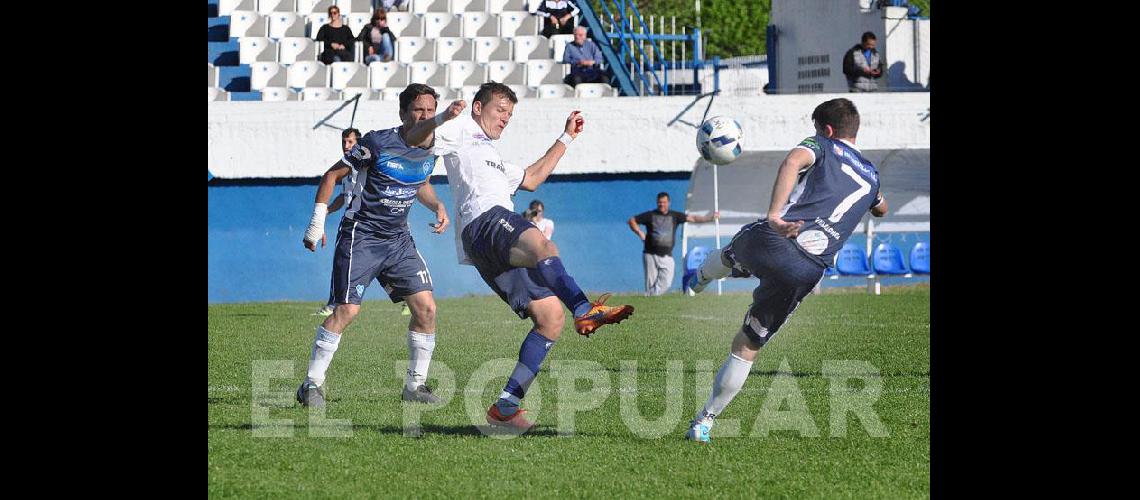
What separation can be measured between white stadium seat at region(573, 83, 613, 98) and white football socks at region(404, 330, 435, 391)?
51.3 ft

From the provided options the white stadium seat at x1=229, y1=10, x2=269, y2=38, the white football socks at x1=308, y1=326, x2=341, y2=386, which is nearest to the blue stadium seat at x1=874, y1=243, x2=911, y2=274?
the white stadium seat at x1=229, y1=10, x2=269, y2=38

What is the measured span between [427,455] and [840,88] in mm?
19724

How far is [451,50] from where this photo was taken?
26.8 meters

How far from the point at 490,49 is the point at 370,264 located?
59.3ft

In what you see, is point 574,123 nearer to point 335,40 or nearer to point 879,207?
point 879,207

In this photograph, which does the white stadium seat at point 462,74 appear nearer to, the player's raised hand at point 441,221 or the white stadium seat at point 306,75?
the white stadium seat at point 306,75

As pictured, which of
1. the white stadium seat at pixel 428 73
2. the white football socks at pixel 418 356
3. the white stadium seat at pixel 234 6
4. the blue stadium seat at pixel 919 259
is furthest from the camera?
the white stadium seat at pixel 234 6

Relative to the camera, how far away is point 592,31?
1025 inches

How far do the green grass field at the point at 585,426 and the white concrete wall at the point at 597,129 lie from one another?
940cm

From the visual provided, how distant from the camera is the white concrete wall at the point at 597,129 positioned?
23469mm

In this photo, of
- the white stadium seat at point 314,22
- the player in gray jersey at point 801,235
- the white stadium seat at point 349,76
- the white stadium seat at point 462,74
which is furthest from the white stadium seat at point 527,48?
the player in gray jersey at point 801,235

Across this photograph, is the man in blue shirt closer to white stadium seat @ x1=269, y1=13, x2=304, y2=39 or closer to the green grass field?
white stadium seat @ x1=269, y1=13, x2=304, y2=39

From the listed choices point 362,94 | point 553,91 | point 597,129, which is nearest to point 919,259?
point 597,129
